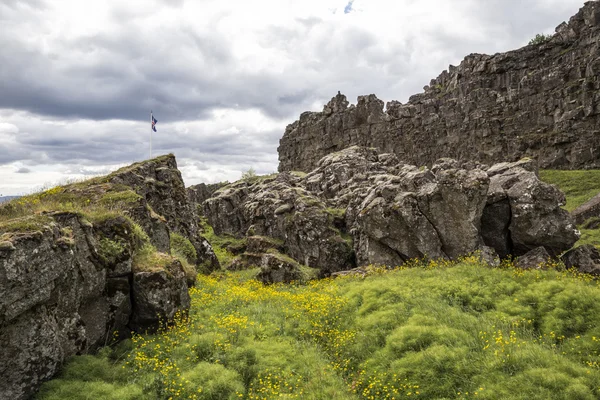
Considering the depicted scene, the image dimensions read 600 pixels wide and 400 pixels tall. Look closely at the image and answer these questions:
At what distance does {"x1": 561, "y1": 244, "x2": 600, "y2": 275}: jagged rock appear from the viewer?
22.3 metres

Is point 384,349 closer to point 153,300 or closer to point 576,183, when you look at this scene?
point 153,300

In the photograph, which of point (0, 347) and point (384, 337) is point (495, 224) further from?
point (0, 347)

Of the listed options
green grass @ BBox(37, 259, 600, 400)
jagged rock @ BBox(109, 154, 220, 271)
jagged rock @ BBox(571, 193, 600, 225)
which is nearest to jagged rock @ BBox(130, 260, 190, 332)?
green grass @ BBox(37, 259, 600, 400)

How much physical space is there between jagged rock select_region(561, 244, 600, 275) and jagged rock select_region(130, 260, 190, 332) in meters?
25.7

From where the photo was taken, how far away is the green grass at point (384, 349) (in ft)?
38.5

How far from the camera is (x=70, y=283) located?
13.8 m

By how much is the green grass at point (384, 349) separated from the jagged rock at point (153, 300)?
85 cm

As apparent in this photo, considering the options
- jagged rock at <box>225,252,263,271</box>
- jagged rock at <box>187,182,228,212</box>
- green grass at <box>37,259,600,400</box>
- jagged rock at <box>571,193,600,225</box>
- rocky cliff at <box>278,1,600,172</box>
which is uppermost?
rocky cliff at <box>278,1,600,172</box>

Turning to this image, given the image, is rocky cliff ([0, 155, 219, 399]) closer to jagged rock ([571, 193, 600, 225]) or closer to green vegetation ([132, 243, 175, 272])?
green vegetation ([132, 243, 175, 272])

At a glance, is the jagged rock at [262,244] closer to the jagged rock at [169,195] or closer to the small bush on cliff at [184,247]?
the jagged rock at [169,195]

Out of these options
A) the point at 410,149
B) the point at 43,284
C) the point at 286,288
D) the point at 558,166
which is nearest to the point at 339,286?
the point at 286,288

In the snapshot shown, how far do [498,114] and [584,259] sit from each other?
90.9 m

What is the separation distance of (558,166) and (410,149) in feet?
146

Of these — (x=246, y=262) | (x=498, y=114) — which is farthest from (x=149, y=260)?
(x=498, y=114)
